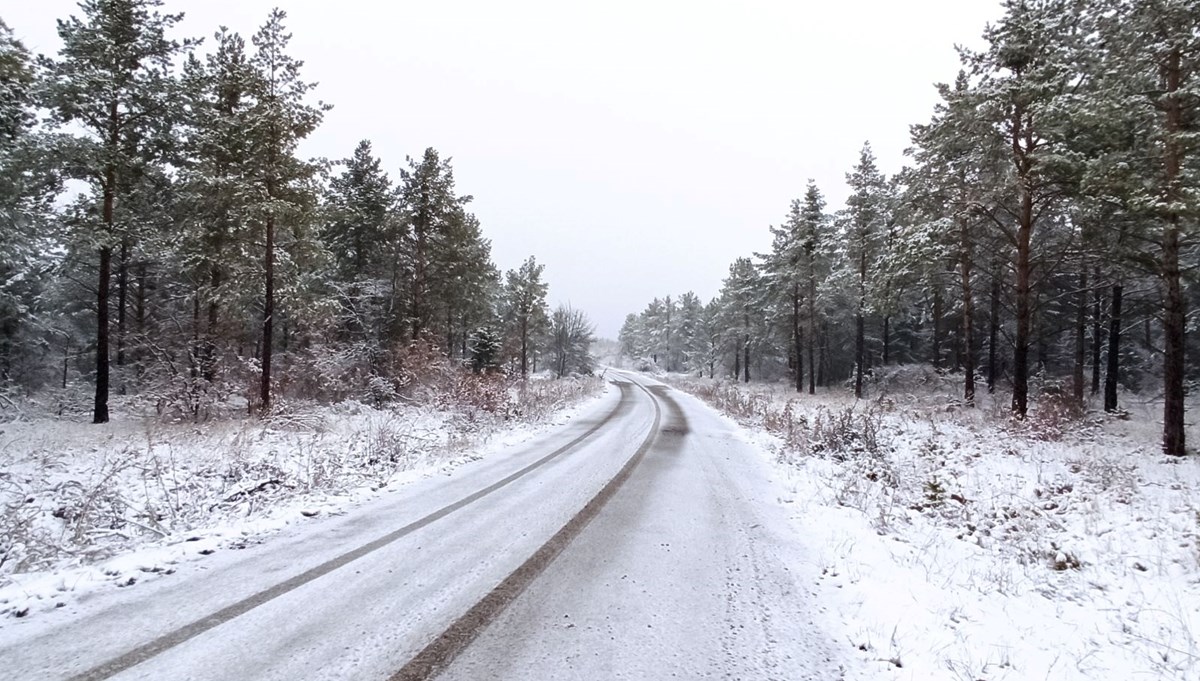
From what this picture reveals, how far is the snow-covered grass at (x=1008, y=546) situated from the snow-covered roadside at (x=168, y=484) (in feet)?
19.9

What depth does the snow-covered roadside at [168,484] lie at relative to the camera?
4.61 m

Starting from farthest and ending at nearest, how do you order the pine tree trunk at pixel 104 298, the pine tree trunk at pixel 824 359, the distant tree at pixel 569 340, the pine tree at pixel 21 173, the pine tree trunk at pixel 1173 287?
the distant tree at pixel 569 340
the pine tree trunk at pixel 824 359
the pine tree trunk at pixel 104 298
the pine tree at pixel 21 173
the pine tree trunk at pixel 1173 287

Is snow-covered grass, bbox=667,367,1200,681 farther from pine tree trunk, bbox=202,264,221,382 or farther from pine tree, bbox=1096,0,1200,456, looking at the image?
pine tree trunk, bbox=202,264,221,382

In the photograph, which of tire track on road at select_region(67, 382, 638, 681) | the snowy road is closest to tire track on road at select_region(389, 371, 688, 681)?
the snowy road

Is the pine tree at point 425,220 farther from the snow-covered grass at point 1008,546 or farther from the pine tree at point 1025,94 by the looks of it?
the pine tree at point 1025,94

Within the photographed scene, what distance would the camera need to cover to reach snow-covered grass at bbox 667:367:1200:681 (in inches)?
149

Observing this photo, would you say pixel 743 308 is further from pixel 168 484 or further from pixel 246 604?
pixel 246 604

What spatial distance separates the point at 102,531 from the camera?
543cm

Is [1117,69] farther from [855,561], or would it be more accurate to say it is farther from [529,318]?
[529,318]

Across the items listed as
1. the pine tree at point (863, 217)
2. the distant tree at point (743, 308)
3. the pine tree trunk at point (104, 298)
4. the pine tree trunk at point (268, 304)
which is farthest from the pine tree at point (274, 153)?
the distant tree at point (743, 308)

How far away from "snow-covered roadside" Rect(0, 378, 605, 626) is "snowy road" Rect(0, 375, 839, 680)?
0.54 meters

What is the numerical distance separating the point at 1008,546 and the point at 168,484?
11235 mm

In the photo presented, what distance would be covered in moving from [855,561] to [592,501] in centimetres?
337

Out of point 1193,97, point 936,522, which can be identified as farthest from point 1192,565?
point 1193,97
